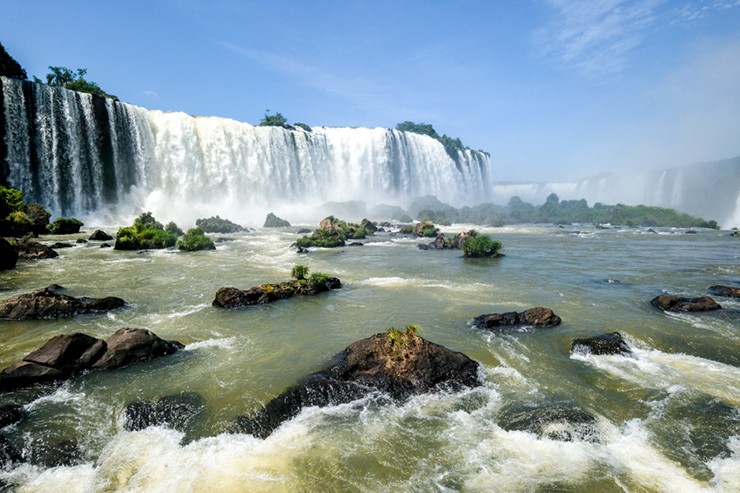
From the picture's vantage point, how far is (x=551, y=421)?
5.96 meters

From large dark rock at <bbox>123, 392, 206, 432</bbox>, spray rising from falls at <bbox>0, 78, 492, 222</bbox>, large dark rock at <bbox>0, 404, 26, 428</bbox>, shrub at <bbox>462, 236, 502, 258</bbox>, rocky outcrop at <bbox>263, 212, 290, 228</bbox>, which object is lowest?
large dark rock at <bbox>123, 392, 206, 432</bbox>

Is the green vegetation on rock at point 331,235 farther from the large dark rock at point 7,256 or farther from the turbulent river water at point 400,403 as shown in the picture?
the large dark rock at point 7,256

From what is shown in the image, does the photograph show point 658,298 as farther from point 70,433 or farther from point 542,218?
point 542,218

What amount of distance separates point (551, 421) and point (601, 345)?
399 centimetres

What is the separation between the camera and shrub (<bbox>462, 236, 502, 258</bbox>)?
939 inches

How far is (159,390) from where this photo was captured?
6.85 m

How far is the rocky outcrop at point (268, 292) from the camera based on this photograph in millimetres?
12250

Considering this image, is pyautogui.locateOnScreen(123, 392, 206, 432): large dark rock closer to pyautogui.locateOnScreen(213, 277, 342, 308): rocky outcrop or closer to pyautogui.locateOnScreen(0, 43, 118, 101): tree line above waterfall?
pyautogui.locateOnScreen(213, 277, 342, 308): rocky outcrop

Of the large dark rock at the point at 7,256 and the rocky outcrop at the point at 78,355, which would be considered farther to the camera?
the large dark rock at the point at 7,256

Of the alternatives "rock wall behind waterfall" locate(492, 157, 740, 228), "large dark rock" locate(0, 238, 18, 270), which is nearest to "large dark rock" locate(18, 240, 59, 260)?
"large dark rock" locate(0, 238, 18, 270)

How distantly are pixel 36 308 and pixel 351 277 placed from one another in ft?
35.9

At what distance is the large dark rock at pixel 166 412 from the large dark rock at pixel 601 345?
8.13 metres

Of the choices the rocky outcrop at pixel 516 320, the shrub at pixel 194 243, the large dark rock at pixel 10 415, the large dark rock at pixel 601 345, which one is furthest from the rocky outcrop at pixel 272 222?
the large dark rock at pixel 10 415

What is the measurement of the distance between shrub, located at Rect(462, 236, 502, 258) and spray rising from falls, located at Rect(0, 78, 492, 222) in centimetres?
3468
